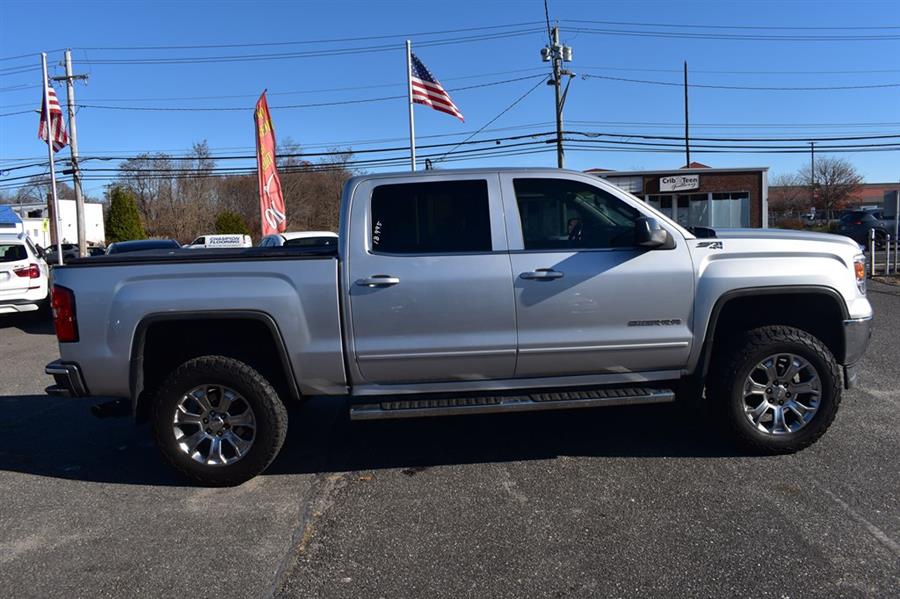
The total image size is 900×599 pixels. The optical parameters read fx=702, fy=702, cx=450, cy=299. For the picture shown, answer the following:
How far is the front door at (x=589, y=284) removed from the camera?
4.64 metres

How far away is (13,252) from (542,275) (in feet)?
37.6

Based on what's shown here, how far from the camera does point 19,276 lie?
12281 millimetres

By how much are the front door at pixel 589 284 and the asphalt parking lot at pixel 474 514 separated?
0.77 metres

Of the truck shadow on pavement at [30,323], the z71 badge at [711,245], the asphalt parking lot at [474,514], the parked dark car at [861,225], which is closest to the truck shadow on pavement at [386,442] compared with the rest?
the asphalt parking lot at [474,514]

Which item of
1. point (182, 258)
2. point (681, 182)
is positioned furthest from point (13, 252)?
point (681, 182)

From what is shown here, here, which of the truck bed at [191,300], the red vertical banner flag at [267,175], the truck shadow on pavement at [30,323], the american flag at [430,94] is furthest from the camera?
the american flag at [430,94]

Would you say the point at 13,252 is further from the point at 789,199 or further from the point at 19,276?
the point at 789,199

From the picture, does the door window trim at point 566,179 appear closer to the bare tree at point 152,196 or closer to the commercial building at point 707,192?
the commercial building at point 707,192

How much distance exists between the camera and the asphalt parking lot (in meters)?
3.38

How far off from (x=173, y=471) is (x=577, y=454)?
2.86m

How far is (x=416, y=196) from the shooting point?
4.84 m

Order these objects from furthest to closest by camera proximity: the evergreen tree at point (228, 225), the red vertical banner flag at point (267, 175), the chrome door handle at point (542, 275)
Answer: the evergreen tree at point (228, 225), the red vertical banner flag at point (267, 175), the chrome door handle at point (542, 275)

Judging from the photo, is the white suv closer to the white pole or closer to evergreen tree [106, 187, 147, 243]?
the white pole

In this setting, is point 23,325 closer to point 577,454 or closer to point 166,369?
point 166,369
